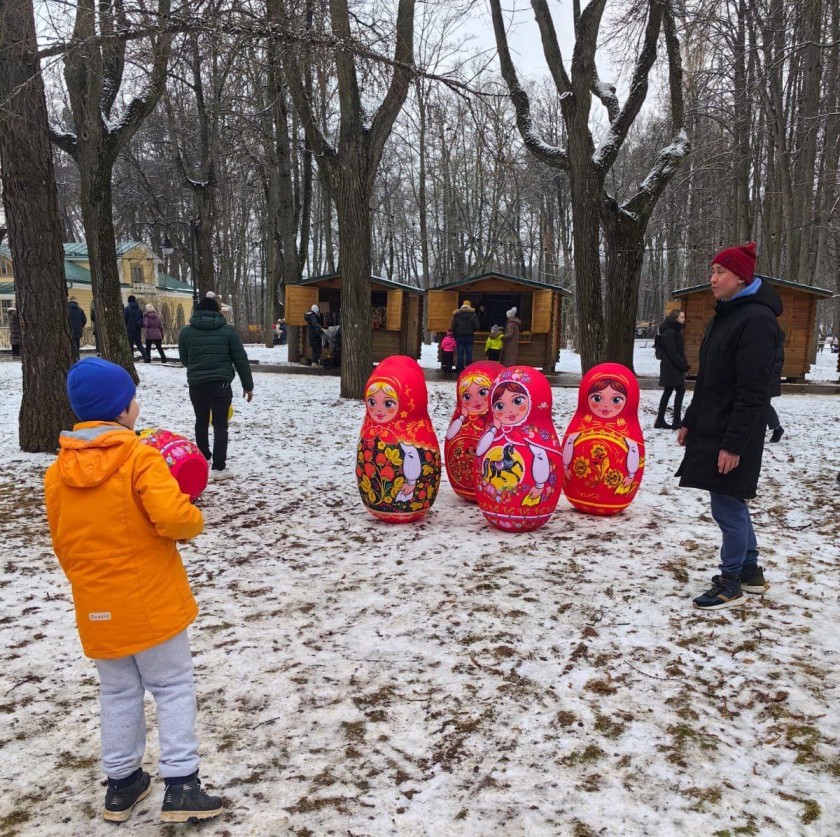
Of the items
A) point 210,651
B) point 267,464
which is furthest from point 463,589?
point 267,464

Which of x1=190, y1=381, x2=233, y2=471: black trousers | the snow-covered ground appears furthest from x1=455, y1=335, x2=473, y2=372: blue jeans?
the snow-covered ground

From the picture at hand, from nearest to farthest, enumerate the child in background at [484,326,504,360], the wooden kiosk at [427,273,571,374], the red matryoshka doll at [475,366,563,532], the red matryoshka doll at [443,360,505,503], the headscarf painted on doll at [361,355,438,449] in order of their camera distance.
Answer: the red matryoshka doll at [475,366,563,532] → the headscarf painted on doll at [361,355,438,449] → the red matryoshka doll at [443,360,505,503] → the child in background at [484,326,504,360] → the wooden kiosk at [427,273,571,374]

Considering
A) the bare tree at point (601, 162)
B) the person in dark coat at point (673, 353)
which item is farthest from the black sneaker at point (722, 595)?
the bare tree at point (601, 162)

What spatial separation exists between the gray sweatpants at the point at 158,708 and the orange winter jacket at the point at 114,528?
8 centimetres

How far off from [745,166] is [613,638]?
22333 millimetres

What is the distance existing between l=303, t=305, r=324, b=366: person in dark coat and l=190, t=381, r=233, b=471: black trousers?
10401mm

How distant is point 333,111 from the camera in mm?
14648

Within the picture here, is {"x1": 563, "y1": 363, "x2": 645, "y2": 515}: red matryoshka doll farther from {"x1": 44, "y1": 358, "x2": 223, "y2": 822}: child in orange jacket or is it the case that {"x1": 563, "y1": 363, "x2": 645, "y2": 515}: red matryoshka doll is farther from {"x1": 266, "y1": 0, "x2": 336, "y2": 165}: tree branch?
{"x1": 266, "y1": 0, "x2": 336, "y2": 165}: tree branch

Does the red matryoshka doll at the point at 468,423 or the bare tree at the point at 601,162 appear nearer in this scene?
the red matryoshka doll at the point at 468,423

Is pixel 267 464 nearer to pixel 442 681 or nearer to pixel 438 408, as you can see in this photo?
pixel 438 408

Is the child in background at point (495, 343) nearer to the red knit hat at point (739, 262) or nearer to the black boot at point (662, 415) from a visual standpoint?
the black boot at point (662, 415)

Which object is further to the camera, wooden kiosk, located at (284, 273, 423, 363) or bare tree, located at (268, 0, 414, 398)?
wooden kiosk, located at (284, 273, 423, 363)

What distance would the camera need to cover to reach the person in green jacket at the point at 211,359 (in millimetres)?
6961

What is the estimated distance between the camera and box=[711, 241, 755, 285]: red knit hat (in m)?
3.80
